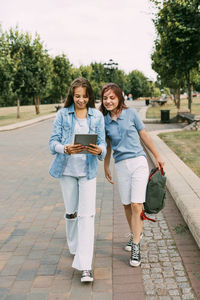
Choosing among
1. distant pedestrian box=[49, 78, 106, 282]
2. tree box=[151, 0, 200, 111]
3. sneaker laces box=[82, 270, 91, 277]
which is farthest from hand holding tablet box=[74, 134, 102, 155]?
tree box=[151, 0, 200, 111]

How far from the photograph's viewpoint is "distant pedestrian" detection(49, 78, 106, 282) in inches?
129

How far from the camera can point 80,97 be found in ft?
10.8

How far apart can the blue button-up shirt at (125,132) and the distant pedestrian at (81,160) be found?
28cm

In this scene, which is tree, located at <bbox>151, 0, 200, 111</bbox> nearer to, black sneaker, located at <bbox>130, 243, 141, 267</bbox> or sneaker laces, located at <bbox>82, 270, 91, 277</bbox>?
black sneaker, located at <bbox>130, 243, 141, 267</bbox>

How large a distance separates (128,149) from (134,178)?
11.7 inches

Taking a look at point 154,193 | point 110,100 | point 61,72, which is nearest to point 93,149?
point 110,100

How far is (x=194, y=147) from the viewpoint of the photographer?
1109 centimetres

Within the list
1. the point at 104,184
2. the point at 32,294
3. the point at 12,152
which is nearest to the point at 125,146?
the point at 32,294

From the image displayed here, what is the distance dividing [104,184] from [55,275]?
3.90 m

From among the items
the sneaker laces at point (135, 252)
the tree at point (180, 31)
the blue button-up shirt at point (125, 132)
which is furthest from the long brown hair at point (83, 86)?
the tree at point (180, 31)

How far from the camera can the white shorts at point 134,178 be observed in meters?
3.57

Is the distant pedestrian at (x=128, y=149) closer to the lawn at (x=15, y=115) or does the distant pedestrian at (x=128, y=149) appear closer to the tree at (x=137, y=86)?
the lawn at (x=15, y=115)

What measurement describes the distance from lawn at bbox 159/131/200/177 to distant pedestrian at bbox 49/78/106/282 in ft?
14.3

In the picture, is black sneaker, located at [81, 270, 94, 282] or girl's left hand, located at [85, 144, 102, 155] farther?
black sneaker, located at [81, 270, 94, 282]
